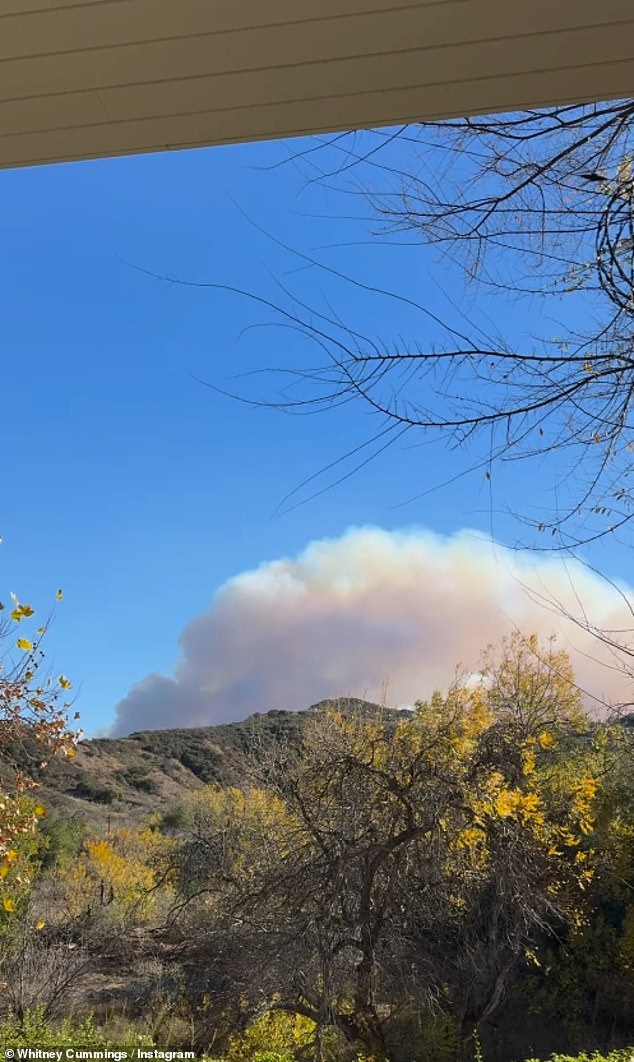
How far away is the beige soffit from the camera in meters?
0.83

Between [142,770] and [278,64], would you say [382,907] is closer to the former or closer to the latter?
[278,64]

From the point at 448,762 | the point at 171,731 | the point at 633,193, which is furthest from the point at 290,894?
the point at 171,731

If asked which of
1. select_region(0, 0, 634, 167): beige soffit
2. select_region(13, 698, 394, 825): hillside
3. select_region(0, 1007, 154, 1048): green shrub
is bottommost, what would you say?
select_region(0, 1007, 154, 1048): green shrub

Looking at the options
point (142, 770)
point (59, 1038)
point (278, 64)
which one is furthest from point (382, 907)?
point (142, 770)

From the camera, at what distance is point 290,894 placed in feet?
15.7

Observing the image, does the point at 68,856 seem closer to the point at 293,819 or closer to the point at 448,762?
the point at 293,819

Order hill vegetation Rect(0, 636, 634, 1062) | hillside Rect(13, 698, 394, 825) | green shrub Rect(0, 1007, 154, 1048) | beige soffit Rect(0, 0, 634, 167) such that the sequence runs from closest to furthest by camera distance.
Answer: beige soffit Rect(0, 0, 634, 167)
green shrub Rect(0, 1007, 154, 1048)
hill vegetation Rect(0, 636, 634, 1062)
hillside Rect(13, 698, 394, 825)

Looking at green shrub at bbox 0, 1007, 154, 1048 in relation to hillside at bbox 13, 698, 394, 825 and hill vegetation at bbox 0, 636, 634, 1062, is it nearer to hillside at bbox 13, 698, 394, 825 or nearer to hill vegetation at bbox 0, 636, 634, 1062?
hill vegetation at bbox 0, 636, 634, 1062

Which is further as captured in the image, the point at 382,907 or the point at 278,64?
the point at 382,907

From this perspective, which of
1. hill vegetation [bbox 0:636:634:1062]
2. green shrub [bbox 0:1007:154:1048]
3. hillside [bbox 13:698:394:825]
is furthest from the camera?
hillside [bbox 13:698:394:825]

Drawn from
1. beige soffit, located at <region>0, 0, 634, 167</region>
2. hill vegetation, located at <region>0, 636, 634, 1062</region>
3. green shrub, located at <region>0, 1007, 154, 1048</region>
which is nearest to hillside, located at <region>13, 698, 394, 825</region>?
hill vegetation, located at <region>0, 636, 634, 1062</region>

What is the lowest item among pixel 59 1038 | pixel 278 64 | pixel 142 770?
pixel 59 1038

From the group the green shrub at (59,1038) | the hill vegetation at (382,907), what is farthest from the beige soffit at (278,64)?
the green shrub at (59,1038)

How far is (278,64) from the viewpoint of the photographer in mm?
885
